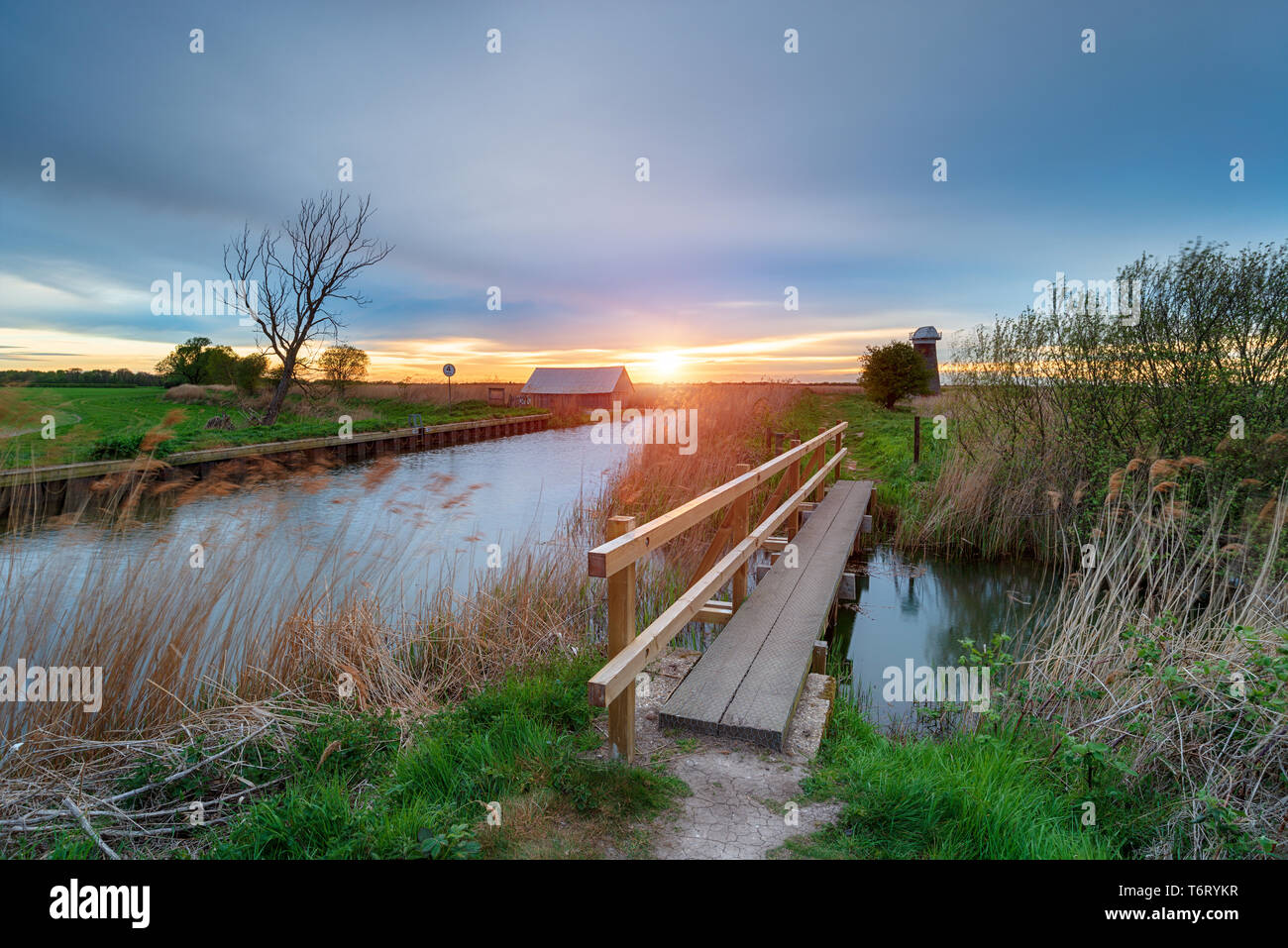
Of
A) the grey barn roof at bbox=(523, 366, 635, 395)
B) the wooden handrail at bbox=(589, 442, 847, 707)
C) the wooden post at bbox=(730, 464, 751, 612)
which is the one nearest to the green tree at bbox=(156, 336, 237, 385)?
the grey barn roof at bbox=(523, 366, 635, 395)

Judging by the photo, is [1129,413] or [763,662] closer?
[763,662]

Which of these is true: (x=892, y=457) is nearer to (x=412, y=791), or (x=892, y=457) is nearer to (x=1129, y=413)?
(x=1129, y=413)

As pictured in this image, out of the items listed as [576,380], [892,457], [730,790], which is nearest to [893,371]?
[892,457]

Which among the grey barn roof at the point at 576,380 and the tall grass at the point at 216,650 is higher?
the grey barn roof at the point at 576,380

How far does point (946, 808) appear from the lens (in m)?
2.83

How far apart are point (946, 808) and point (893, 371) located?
32294 mm

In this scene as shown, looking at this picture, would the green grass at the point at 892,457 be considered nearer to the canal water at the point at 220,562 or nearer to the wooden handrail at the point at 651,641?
the canal water at the point at 220,562

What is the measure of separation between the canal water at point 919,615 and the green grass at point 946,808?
1.68m

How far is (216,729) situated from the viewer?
149 inches

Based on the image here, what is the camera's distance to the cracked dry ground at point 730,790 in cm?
270

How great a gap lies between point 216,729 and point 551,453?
22.1 metres

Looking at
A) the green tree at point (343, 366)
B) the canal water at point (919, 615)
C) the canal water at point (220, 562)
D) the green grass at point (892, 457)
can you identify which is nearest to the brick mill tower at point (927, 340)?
the green grass at point (892, 457)

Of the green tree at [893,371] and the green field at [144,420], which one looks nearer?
the green field at [144,420]
